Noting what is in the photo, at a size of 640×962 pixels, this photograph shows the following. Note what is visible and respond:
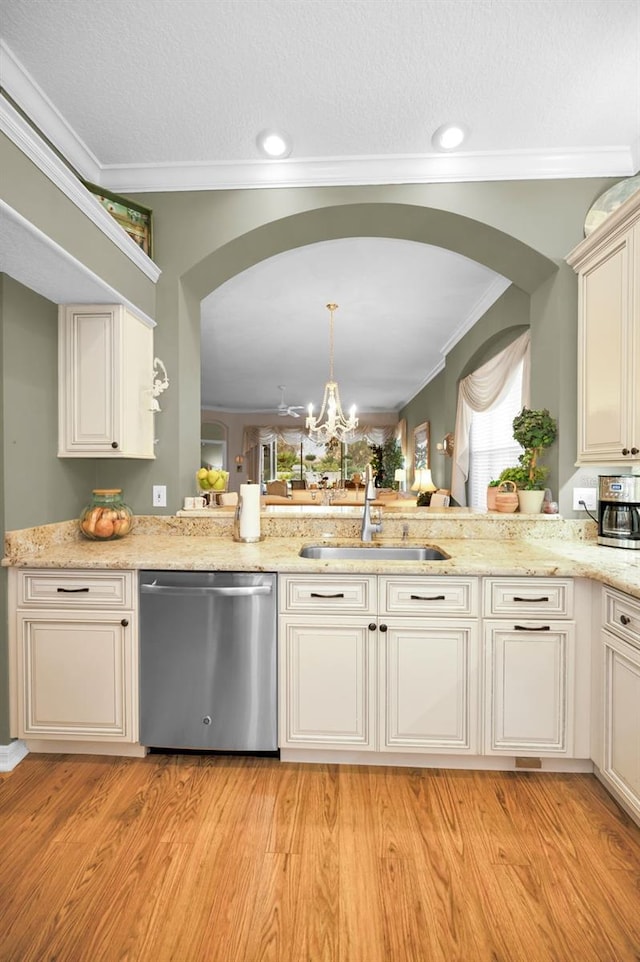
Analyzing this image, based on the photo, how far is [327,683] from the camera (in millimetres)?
1940

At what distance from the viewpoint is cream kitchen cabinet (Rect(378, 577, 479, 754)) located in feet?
6.24

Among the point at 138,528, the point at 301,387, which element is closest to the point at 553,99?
the point at 138,528

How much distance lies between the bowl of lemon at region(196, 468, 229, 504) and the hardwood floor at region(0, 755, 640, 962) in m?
1.43

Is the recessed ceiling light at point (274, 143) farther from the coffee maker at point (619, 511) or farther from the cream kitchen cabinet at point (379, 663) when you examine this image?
the coffee maker at point (619, 511)

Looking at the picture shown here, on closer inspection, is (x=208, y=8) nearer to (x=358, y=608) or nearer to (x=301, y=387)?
(x=358, y=608)

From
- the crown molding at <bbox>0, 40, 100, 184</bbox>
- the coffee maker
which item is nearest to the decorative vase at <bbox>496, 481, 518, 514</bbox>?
the coffee maker

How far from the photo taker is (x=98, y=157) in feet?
8.08

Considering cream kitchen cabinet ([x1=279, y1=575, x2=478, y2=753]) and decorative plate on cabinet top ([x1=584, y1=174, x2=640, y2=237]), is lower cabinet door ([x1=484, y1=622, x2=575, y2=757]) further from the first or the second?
decorative plate on cabinet top ([x1=584, y1=174, x2=640, y2=237])

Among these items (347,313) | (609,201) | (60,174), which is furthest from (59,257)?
(347,313)

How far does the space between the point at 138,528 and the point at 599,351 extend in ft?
8.30

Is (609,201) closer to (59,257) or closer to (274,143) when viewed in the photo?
(274,143)

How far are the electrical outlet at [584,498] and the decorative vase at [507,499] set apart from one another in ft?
0.96

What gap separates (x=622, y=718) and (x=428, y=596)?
2.55 feet

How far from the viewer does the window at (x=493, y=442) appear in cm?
432
